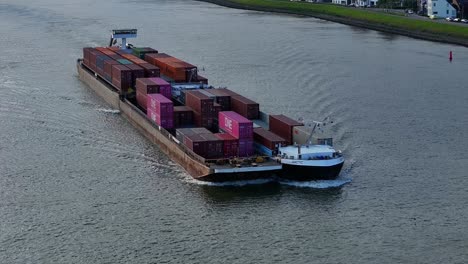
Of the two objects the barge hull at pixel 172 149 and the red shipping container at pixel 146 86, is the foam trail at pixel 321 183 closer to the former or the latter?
the barge hull at pixel 172 149

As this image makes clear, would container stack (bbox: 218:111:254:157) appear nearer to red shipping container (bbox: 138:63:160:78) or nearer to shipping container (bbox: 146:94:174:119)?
shipping container (bbox: 146:94:174:119)

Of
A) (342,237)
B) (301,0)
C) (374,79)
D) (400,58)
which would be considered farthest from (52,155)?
(301,0)

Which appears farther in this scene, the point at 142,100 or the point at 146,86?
the point at 142,100

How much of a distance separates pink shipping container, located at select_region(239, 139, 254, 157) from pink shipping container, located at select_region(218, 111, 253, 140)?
0.11 meters

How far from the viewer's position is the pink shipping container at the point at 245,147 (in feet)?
74.9

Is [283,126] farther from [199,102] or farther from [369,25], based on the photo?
[369,25]

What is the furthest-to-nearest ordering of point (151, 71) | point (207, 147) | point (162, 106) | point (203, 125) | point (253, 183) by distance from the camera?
→ point (151, 71) → point (162, 106) → point (203, 125) → point (207, 147) → point (253, 183)

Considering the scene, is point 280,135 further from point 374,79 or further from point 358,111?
point 374,79

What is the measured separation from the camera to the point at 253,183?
22.0 m

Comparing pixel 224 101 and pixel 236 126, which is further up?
pixel 224 101

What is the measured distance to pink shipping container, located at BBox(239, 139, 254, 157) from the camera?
22.8 meters

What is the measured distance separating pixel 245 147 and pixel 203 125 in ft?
9.97

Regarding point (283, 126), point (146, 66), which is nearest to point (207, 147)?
point (283, 126)

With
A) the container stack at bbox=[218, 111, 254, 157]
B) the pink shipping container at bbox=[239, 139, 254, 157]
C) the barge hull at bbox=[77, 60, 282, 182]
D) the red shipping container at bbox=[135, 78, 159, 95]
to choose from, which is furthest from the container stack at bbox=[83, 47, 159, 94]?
the pink shipping container at bbox=[239, 139, 254, 157]
